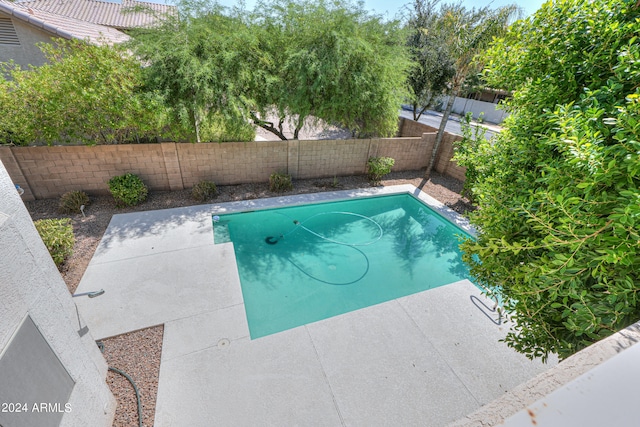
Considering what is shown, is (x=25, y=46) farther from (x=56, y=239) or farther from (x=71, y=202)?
(x=56, y=239)

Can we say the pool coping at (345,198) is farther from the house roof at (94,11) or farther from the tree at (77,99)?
the house roof at (94,11)

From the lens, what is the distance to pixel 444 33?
1172cm

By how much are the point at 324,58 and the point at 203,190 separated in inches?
209

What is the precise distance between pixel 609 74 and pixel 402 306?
4319mm

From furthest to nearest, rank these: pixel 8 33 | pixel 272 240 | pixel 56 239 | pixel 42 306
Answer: pixel 8 33
pixel 272 240
pixel 56 239
pixel 42 306

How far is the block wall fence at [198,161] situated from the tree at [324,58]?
156cm

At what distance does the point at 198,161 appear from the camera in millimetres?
8516

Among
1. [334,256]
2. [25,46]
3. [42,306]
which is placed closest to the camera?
[42,306]

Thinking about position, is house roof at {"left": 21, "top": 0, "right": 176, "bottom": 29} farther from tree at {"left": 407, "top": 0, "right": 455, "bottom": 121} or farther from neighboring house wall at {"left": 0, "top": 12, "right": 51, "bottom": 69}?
tree at {"left": 407, "top": 0, "right": 455, "bottom": 121}

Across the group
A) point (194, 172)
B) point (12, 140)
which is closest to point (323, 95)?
point (194, 172)

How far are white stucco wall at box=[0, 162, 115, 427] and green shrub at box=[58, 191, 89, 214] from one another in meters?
5.81

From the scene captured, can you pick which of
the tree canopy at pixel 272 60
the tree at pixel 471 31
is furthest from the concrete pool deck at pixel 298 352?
the tree at pixel 471 31

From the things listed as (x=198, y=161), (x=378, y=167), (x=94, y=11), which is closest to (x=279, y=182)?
(x=198, y=161)

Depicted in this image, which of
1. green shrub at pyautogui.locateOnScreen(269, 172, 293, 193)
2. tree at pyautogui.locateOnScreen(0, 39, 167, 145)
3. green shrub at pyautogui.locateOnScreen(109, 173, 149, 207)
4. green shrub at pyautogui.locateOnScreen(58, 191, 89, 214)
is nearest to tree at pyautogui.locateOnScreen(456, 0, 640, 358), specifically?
green shrub at pyautogui.locateOnScreen(269, 172, 293, 193)
